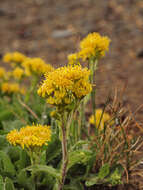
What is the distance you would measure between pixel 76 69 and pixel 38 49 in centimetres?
395

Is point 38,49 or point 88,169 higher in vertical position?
point 38,49

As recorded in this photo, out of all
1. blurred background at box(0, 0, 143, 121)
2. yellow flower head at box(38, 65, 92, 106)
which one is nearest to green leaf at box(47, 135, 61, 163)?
yellow flower head at box(38, 65, 92, 106)

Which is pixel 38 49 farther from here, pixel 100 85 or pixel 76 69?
pixel 76 69

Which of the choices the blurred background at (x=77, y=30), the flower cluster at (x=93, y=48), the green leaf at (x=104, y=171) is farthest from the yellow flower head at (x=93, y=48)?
the blurred background at (x=77, y=30)

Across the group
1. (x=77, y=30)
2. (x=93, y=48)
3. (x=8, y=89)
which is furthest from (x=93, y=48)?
(x=77, y=30)

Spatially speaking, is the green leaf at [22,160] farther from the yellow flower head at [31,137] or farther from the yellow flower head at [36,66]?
the yellow flower head at [36,66]

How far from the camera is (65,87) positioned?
1279 mm

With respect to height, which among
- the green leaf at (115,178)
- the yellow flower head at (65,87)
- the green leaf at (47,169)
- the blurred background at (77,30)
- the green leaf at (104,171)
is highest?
the blurred background at (77,30)

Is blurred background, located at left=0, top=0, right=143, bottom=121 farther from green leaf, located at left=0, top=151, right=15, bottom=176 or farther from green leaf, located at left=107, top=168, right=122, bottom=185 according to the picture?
green leaf, located at left=0, top=151, right=15, bottom=176

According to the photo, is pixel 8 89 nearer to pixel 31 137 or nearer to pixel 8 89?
pixel 8 89

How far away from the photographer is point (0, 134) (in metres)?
2.02

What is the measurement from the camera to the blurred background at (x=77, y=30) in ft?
14.3

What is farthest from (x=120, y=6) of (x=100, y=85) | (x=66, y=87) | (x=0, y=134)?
(x=66, y=87)

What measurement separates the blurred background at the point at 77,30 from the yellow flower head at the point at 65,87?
2.32 meters
